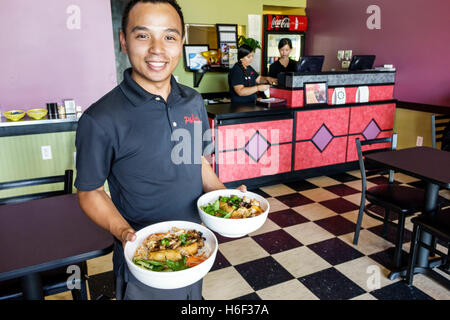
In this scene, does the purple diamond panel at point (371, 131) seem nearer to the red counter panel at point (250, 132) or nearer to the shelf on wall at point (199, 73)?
the red counter panel at point (250, 132)

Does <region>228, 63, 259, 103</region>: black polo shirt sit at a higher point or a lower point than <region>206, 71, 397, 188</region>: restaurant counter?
higher

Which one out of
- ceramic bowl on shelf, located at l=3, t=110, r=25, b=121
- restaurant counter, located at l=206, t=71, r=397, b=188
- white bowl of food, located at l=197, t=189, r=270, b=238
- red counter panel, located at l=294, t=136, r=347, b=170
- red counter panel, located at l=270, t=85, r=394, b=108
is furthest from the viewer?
red counter panel, located at l=294, t=136, r=347, b=170

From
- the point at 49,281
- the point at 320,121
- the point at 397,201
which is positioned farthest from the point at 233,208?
the point at 320,121

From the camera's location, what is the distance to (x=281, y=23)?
7000 mm

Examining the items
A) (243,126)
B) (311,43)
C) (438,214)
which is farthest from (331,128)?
(311,43)

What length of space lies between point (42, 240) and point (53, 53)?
2624 millimetres

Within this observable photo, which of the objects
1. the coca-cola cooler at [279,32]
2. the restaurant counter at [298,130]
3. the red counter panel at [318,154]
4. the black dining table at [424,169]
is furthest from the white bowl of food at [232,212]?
the coca-cola cooler at [279,32]

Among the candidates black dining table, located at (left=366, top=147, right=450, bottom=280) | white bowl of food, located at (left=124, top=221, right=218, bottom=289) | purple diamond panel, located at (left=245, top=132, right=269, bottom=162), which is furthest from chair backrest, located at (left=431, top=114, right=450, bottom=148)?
white bowl of food, located at (left=124, top=221, right=218, bottom=289)

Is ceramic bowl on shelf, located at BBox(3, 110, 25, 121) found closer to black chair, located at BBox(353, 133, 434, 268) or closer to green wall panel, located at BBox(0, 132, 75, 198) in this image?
green wall panel, located at BBox(0, 132, 75, 198)

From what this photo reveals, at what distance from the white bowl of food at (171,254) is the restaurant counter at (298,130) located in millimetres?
2680

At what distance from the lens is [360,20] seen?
601cm

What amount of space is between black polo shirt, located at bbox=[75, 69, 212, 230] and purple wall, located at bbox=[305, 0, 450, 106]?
189 inches

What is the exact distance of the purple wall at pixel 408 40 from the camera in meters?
4.75

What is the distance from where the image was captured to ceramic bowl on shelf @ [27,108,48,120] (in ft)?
10.7
